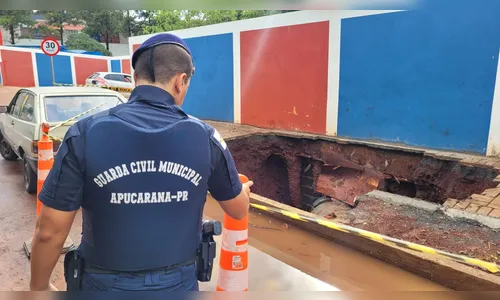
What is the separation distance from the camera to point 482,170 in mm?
5586

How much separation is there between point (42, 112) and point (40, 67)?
20.2m

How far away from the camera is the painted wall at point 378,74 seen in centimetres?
606

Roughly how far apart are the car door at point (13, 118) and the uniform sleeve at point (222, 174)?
5918 millimetres

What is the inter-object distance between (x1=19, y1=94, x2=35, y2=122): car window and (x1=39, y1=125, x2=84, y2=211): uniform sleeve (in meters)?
5.04

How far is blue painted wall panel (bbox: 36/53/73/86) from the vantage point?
74.1 ft

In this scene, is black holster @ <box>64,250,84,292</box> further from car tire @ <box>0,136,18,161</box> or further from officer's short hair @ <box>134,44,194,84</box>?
car tire @ <box>0,136,18,161</box>

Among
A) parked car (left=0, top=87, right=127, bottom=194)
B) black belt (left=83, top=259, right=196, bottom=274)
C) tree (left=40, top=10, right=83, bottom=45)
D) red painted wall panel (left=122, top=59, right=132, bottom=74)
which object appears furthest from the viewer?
tree (left=40, top=10, right=83, bottom=45)

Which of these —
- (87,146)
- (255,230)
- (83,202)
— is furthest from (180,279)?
(255,230)

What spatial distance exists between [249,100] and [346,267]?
23.6 feet

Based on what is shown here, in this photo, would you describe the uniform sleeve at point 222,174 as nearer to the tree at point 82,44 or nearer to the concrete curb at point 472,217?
the concrete curb at point 472,217

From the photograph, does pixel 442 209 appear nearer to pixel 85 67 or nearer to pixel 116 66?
pixel 85 67

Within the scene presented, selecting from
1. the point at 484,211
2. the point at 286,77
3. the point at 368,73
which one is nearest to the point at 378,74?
the point at 368,73

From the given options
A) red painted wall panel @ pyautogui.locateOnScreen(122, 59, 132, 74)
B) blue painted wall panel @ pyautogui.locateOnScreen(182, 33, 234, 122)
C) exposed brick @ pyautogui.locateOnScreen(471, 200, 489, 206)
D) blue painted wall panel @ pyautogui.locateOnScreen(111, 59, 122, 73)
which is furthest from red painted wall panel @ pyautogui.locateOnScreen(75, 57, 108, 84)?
exposed brick @ pyautogui.locateOnScreen(471, 200, 489, 206)

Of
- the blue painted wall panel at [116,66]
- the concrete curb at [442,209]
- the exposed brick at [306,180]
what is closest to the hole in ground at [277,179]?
the exposed brick at [306,180]
